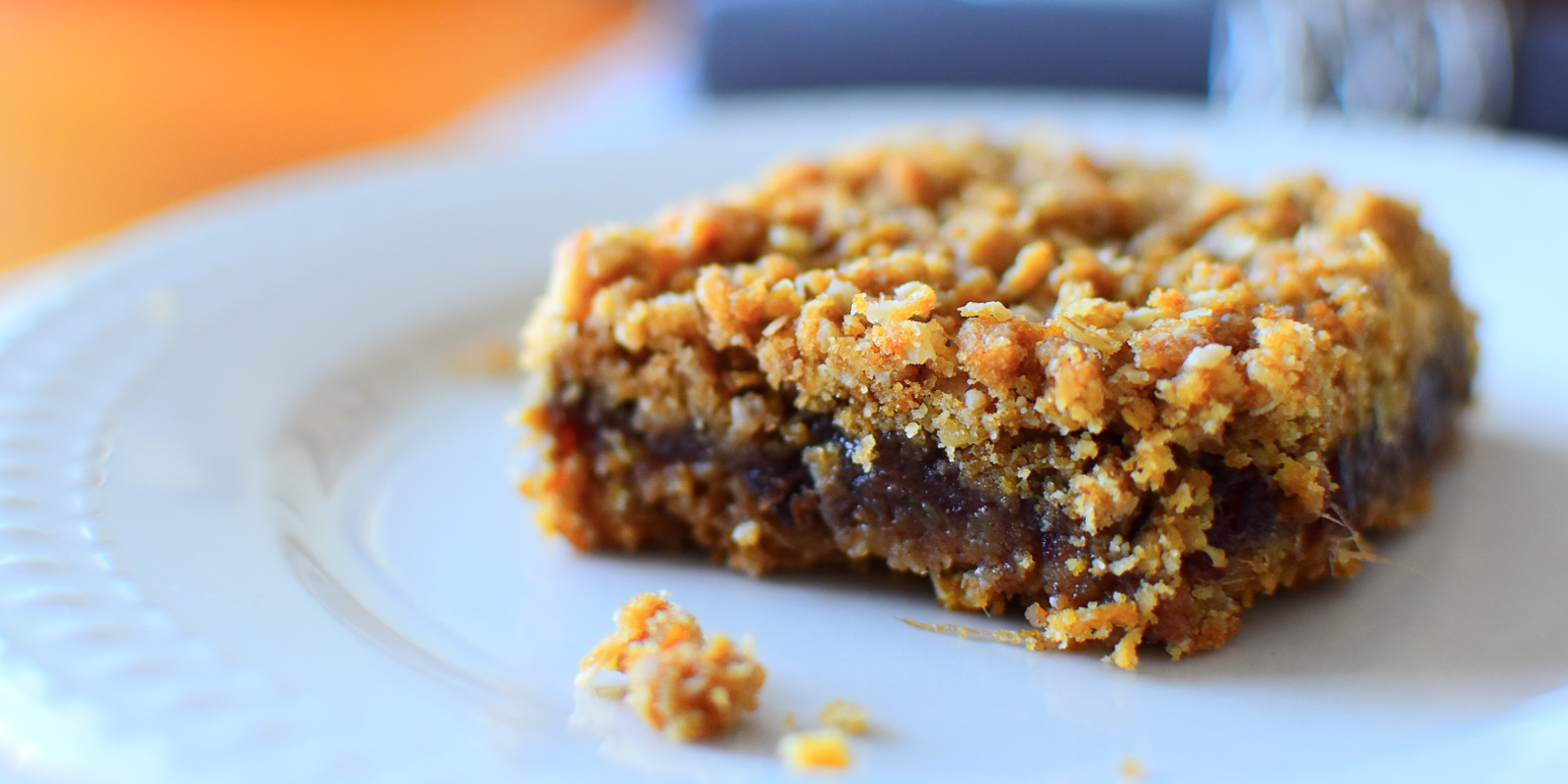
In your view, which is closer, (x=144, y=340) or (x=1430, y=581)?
(x=1430, y=581)

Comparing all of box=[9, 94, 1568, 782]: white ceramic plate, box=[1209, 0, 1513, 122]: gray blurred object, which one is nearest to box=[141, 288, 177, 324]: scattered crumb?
box=[9, 94, 1568, 782]: white ceramic plate

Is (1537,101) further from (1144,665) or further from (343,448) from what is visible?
(343,448)

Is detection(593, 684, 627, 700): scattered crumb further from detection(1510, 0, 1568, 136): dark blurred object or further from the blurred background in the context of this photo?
detection(1510, 0, 1568, 136): dark blurred object

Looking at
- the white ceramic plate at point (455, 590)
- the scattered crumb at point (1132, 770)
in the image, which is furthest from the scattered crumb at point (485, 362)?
the scattered crumb at point (1132, 770)

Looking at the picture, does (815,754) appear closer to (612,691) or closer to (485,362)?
(612,691)

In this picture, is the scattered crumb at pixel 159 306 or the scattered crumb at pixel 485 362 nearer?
the scattered crumb at pixel 159 306

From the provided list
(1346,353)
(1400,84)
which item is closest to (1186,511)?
(1346,353)

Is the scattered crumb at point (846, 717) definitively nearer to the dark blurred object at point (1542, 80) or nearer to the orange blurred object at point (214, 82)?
the orange blurred object at point (214, 82)
